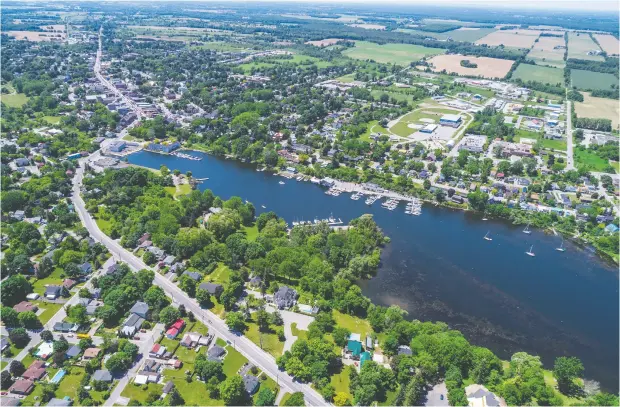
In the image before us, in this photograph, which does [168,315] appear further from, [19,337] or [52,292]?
[52,292]

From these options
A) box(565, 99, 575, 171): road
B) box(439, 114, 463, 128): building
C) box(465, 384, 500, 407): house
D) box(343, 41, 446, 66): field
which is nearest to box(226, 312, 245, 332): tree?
box(465, 384, 500, 407): house

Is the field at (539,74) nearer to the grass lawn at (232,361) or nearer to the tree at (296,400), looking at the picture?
the grass lawn at (232,361)

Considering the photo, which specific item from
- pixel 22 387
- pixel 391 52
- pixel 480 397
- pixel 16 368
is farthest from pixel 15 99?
pixel 391 52

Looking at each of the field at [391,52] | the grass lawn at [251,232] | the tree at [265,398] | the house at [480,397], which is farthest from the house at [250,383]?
the field at [391,52]

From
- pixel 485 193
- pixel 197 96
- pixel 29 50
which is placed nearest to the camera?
pixel 485 193

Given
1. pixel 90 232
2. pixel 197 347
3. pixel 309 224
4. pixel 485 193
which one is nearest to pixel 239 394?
pixel 197 347

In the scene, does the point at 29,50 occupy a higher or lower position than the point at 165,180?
higher

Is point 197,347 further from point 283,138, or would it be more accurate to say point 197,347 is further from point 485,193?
point 283,138
